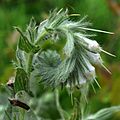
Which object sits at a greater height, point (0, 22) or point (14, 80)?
point (0, 22)

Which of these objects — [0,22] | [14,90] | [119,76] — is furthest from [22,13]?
[14,90]

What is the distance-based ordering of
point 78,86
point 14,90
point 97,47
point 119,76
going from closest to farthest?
point 97,47 → point 78,86 → point 14,90 → point 119,76

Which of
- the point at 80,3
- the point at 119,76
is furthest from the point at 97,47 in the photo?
the point at 80,3

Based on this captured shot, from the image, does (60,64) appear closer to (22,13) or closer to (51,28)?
(51,28)

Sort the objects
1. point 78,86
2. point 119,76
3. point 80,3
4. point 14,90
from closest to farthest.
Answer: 1. point 78,86
2. point 14,90
3. point 119,76
4. point 80,3

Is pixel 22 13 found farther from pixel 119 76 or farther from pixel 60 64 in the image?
pixel 60 64

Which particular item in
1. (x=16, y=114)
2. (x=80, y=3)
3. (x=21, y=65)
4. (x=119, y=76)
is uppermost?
(x=80, y=3)

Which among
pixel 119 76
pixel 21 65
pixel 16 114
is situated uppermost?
pixel 119 76

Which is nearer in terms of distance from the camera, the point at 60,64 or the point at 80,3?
the point at 60,64

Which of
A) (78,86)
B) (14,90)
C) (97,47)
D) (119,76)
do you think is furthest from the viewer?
(119,76)
